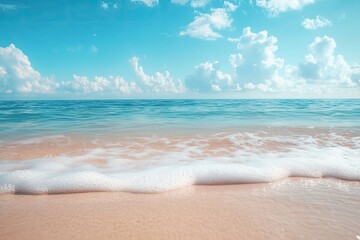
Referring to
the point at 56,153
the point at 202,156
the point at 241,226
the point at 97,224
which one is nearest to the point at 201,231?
the point at 241,226

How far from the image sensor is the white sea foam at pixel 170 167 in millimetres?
2916

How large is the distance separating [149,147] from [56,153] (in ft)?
6.58

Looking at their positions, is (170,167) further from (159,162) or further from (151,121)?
(151,121)

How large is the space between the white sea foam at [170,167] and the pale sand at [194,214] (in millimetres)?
194

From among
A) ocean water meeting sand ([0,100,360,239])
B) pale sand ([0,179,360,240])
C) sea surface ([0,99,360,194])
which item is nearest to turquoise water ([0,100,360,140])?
sea surface ([0,99,360,194])

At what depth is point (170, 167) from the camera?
139 inches

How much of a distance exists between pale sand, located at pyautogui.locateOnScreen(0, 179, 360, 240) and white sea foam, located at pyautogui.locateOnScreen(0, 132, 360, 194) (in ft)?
0.64

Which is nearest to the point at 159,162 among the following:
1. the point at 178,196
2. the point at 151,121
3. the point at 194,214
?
the point at 178,196

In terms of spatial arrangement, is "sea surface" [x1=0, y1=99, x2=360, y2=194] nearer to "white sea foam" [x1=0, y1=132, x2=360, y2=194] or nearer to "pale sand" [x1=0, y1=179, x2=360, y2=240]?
"white sea foam" [x1=0, y1=132, x2=360, y2=194]

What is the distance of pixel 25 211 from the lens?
2.32 meters

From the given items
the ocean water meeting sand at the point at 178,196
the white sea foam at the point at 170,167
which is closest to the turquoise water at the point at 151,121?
the white sea foam at the point at 170,167

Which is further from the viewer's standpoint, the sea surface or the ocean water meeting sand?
the sea surface

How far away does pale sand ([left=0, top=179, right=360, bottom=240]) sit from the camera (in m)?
1.93

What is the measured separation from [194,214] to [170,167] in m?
1.36
